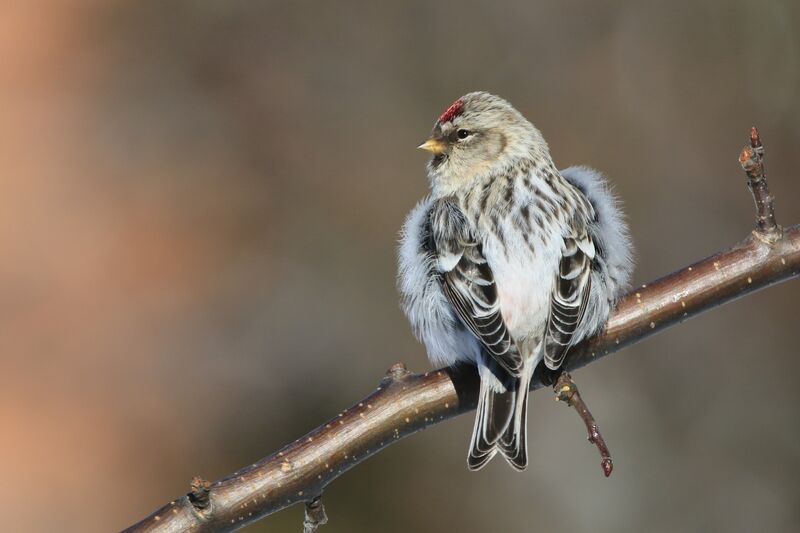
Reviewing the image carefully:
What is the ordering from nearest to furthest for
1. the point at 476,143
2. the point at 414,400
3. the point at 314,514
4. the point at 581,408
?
the point at 581,408 → the point at 314,514 → the point at 414,400 → the point at 476,143

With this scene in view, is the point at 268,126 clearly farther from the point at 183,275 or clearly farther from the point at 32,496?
the point at 32,496

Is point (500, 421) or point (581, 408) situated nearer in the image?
point (581, 408)

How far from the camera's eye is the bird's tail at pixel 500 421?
2549mm

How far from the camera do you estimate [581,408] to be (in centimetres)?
218

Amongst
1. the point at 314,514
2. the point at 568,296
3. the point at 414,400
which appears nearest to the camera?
the point at 314,514

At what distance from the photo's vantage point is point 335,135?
585 cm

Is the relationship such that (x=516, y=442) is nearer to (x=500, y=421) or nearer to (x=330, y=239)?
(x=500, y=421)

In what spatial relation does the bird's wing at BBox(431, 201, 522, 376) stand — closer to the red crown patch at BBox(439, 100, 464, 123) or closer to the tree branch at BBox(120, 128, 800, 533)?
the tree branch at BBox(120, 128, 800, 533)

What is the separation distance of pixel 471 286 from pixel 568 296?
249 mm

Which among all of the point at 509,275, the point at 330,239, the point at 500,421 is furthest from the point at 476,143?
the point at 330,239

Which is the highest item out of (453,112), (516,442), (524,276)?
(453,112)

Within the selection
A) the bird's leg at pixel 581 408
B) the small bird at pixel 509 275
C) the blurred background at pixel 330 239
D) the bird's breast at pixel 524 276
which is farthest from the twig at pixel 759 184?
the blurred background at pixel 330 239

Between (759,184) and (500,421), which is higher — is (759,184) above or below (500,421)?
above

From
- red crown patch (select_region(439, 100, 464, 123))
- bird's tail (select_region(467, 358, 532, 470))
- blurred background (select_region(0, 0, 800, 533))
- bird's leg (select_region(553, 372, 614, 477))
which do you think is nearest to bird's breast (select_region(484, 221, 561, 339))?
bird's tail (select_region(467, 358, 532, 470))
